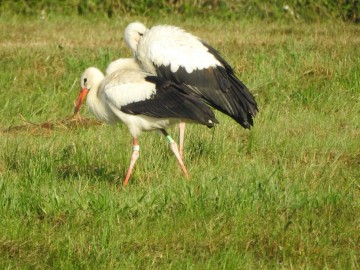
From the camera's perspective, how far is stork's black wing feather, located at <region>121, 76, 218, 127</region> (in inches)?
251

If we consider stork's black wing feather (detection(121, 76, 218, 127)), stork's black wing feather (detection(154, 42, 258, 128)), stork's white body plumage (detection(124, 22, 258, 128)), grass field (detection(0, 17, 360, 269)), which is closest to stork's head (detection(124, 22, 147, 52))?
stork's white body plumage (detection(124, 22, 258, 128))

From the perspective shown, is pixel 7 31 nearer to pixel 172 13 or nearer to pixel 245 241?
pixel 172 13

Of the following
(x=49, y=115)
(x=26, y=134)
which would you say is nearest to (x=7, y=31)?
(x=49, y=115)

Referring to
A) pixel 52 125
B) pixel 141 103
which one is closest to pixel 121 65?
pixel 141 103

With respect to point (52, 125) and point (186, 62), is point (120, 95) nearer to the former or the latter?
point (186, 62)

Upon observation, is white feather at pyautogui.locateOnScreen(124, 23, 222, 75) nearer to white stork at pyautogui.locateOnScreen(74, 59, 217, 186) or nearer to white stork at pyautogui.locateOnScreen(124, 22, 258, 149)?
white stork at pyautogui.locateOnScreen(124, 22, 258, 149)

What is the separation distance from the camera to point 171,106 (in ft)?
21.2

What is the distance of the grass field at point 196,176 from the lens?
517 centimetres

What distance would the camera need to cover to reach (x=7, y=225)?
214 inches

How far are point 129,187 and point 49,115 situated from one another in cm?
270

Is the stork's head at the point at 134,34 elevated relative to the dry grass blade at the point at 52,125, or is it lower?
elevated

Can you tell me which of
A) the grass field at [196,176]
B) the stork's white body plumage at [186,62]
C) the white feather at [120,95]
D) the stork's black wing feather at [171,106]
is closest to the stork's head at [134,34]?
the stork's white body plumage at [186,62]

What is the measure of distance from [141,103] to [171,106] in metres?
0.22

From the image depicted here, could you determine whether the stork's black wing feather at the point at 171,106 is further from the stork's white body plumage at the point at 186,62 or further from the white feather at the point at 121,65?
the stork's white body plumage at the point at 186,62
